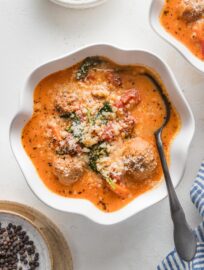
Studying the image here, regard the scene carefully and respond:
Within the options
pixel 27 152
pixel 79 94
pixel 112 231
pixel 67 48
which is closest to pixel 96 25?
pixel 67 48

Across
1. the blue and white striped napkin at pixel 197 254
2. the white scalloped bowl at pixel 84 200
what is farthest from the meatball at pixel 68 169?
the blue and white striped napkin at pixel 197 254

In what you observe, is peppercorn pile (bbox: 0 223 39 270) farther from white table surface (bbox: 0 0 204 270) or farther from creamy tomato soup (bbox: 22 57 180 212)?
creamy tomato soup (bbox: 22 57 180 212)

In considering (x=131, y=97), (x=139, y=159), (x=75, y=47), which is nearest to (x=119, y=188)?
(x=139, y=159)

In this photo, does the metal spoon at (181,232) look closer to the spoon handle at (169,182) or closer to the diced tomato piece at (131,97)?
the spoon handle at (169,182)

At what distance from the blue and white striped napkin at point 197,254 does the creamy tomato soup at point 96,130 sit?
23cm

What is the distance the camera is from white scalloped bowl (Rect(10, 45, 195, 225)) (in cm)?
346

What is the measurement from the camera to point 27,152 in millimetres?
3539

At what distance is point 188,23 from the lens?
143 inches

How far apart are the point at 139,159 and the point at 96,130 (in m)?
0.29

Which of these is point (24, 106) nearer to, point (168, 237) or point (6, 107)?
point (6, 107)

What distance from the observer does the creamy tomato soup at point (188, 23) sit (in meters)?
3.60

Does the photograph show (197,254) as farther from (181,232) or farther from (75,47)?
(75,47)

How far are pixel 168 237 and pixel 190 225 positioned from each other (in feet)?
0.47

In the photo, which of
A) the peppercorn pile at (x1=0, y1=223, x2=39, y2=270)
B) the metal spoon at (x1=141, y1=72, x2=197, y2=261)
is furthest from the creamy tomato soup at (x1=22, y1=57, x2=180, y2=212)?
the peppercorn pile at (x1=0, y1=223, x2=39, y2=270)
